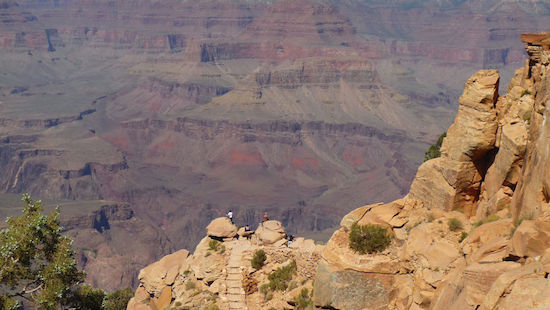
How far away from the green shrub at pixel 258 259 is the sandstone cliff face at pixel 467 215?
5923 millimetres

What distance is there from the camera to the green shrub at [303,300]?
25.2 meters

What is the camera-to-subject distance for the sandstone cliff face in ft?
58.1

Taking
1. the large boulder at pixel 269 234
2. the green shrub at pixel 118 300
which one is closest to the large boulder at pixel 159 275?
the green shrub at pixel 118 300

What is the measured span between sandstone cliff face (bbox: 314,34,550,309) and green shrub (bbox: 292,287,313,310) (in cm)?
261

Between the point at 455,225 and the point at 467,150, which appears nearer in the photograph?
the point at 455,225

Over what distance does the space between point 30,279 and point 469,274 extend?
1686cm

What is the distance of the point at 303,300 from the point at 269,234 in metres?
7.77

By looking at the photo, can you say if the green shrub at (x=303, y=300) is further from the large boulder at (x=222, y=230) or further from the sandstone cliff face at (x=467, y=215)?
the large boulder at (x=222, y=230)

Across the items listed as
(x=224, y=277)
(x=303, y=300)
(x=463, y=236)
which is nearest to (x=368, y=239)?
(x=463, y=236)

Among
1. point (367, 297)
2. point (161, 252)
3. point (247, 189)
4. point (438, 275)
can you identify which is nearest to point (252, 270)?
point (367, 297)

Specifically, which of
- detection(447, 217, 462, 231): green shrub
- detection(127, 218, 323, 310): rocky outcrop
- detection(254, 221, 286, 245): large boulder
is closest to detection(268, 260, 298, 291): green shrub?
detection(127, 218, 323, 310): rocky outcrop

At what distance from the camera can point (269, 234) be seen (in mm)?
32969

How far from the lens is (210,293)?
29.8m

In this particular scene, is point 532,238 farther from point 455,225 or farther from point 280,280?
point 280,280
